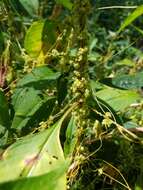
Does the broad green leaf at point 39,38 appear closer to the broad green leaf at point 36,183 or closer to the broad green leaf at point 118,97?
the broad green leaf at point 118,97

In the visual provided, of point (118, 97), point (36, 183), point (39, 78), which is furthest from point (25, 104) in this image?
point (36, 183)

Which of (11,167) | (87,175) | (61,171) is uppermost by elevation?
(61,171)

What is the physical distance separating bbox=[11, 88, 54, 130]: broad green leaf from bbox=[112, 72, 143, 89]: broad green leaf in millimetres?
152

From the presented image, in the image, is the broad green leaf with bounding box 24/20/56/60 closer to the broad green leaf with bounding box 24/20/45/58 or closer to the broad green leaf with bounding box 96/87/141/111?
the broad green leaf with bounding box 24/20/45/58

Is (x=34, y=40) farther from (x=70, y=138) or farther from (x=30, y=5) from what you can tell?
(x=70, y=138)

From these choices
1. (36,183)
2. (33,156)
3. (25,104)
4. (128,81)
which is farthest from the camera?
(128,81)

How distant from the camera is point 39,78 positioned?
0.89 meters

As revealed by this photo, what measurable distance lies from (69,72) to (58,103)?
6cm

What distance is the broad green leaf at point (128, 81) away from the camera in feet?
3.25

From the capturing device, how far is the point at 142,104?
86 centimetres

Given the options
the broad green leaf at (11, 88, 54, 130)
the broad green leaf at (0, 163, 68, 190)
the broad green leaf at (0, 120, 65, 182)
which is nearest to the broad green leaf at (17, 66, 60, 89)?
the broad green leaf at (11, 88, 54, 130)

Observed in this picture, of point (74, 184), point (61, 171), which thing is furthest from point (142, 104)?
point (61, 171)

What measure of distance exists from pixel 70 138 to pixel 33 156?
9 cm

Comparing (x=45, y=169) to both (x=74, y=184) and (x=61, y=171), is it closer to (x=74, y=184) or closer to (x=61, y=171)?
(x=74, y=184)
